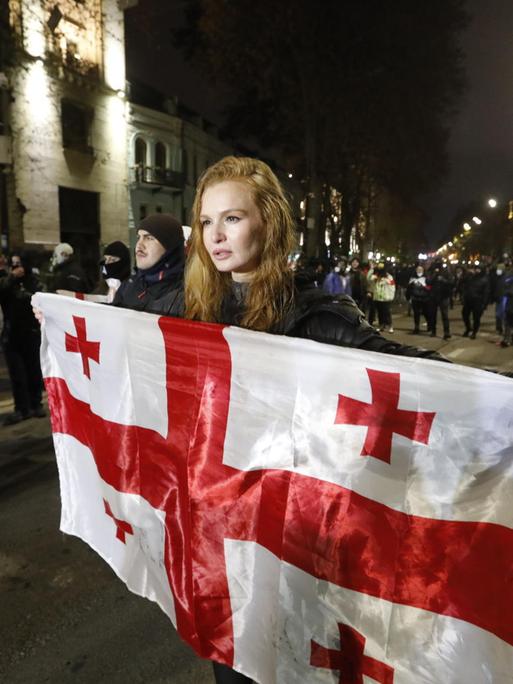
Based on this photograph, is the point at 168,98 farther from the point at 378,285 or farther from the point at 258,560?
the point at 258,560

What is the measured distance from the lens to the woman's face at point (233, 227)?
1.80 m

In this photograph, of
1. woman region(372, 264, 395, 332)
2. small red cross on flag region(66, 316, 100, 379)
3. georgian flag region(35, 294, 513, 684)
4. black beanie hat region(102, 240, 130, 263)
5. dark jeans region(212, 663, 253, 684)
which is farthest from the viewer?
woman region(372, 264, 395, 332)

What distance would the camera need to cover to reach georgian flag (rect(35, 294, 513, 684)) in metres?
1.46

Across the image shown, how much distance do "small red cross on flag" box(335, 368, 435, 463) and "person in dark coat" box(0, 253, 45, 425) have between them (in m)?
5.01

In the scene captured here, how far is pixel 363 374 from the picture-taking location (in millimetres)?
1609

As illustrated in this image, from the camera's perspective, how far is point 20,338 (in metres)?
5.74

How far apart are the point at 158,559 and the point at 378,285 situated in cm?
1139

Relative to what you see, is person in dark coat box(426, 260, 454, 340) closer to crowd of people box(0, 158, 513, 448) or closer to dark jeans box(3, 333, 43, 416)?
crowd of people box(0, 158, 513, 448)

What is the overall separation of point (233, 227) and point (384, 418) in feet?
2.67

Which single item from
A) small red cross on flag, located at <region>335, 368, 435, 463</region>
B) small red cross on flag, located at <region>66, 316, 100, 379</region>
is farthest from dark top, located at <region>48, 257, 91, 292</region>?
small red cross on flag, located at <region>335, 368, 435, 463</region>

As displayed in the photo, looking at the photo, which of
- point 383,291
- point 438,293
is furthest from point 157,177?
point 438,293

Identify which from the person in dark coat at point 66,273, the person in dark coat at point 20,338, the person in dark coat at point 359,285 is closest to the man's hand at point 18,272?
the person in dark coat at point 20,338

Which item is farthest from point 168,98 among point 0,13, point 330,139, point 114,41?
point 0,13

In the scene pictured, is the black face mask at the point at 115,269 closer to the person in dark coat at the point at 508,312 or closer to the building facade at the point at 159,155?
the person in dark coat at the point at 508,312
